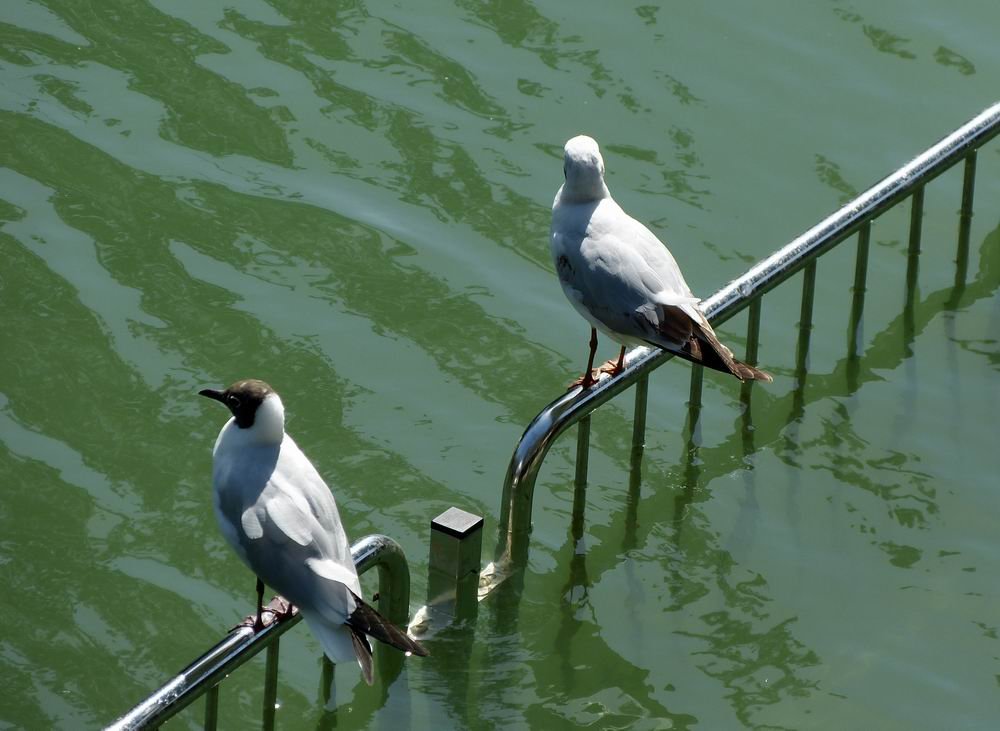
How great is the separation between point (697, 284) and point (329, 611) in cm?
270

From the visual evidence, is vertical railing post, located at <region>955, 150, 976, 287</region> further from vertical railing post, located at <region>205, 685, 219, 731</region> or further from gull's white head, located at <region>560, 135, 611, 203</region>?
vertical railing post, located at <region>205, 685, 219, 731</region>

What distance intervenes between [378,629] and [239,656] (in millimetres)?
259

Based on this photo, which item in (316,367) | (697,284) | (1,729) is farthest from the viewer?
(697,284)

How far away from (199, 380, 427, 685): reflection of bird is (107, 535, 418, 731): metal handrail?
0.11m

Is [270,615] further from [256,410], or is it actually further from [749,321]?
[749,321]

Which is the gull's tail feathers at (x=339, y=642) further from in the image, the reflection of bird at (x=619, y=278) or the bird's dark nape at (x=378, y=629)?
the reflection of bird at (x=619, y=278)

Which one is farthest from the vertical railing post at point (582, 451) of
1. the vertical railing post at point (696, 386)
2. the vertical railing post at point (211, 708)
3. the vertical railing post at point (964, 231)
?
the vertical railing post at point (964, 231)

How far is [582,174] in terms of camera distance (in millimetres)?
4395

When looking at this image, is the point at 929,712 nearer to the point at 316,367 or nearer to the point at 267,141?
the point at 316,367

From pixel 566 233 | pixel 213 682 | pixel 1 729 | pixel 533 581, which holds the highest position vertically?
pixel 566 233

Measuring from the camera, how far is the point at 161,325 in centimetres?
557

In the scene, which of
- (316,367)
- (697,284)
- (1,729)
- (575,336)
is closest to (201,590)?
(1,729)

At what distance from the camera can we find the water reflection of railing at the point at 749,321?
4.20 m

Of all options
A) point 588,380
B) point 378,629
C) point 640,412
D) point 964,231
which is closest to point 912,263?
point 964,231
